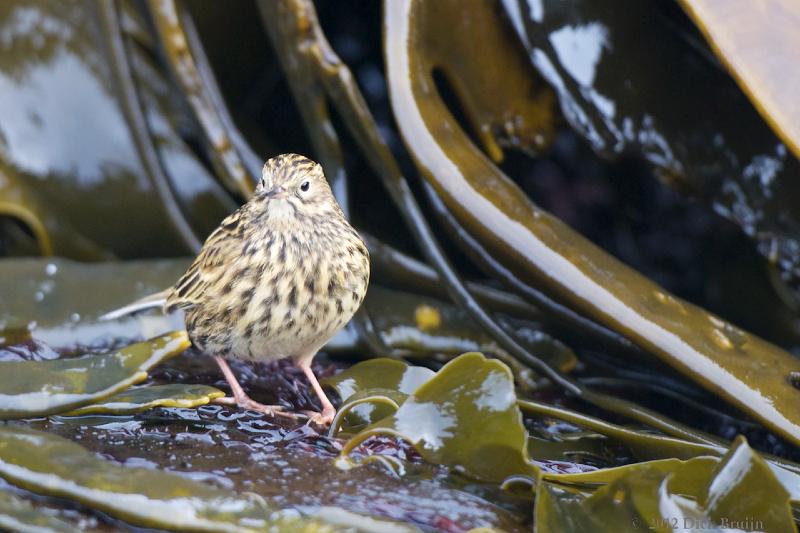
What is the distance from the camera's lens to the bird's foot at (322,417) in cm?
237

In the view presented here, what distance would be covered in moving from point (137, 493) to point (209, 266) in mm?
943

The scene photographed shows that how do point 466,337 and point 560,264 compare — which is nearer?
point 560,264

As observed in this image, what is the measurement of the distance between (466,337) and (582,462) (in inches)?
24.9

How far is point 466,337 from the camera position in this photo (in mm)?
2871

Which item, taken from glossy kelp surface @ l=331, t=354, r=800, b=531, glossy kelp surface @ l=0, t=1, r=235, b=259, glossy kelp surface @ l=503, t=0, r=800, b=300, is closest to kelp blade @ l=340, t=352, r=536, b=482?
glossy kelp surface @ l=331, t=354, r=800, b=531

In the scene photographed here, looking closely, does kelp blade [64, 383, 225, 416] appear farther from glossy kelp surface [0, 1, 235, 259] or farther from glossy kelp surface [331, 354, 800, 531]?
glossy kelp surface [0, 1, 235, 259]

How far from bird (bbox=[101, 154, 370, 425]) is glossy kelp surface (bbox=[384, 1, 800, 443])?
0.32 metres

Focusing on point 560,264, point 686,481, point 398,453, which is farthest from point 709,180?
point 398,453

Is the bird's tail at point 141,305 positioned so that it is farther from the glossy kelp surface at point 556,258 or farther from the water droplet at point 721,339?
the water droplet at point 721,339

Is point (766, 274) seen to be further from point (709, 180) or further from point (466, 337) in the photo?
point (466, 337)

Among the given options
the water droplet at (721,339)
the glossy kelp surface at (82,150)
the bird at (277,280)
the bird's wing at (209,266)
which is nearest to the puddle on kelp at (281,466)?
the bird at (277,280)

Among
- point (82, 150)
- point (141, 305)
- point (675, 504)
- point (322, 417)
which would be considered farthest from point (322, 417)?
point (82, 150)

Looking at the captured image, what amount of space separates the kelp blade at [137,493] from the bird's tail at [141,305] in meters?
0.84

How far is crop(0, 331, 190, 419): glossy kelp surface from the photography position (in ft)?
6.97
